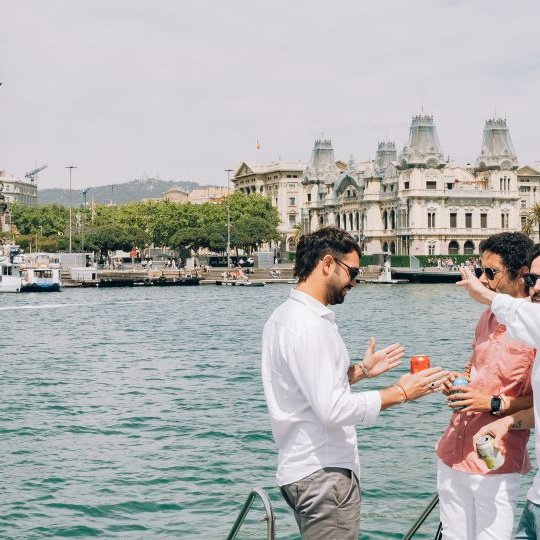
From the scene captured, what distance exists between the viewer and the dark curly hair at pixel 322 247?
13.2 ft

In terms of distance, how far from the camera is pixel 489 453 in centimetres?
418

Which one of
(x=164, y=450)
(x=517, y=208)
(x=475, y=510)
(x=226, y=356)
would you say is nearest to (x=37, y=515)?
(x=164, y=450)

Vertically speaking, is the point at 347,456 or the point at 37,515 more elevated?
the point at 347,456

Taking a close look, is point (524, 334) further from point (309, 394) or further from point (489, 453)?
point (309, 394)

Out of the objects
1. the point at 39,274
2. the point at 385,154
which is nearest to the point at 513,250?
the point at 39,274

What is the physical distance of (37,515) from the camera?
11.0 m

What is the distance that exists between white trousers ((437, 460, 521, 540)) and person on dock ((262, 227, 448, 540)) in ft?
2.00

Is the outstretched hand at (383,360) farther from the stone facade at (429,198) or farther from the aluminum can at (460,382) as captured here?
the stone facade at (429,198)

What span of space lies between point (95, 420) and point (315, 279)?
45.1 feet

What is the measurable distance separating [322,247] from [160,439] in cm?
1157

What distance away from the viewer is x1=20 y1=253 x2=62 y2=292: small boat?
72.1m

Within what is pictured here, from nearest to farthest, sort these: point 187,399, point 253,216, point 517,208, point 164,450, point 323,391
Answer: point 323,391
point 164,450
point 187,399
point 517,208
point 253,216

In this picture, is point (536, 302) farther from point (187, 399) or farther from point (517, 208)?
point (517, 208)

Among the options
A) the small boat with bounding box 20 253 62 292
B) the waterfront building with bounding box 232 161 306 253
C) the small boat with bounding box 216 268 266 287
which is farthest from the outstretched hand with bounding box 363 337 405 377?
the waterfront building with bounding box 232 161 306 253
